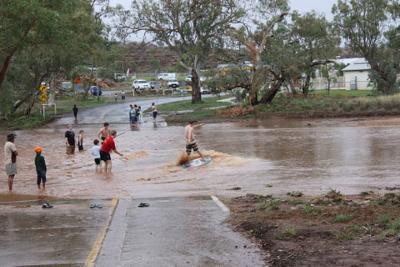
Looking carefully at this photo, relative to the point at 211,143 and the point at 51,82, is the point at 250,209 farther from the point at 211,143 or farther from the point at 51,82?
the point at 51,82

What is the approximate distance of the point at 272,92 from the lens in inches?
2057

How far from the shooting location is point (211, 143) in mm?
31922

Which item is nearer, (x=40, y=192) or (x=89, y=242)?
(x=89, y=242)

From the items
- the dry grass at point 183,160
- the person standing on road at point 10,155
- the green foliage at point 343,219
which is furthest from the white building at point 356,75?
the green foliage at point 343,219

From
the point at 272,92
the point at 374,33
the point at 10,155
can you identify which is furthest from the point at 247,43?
the point at 10,155

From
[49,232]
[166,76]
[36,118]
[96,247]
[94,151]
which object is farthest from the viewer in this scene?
[166,76]

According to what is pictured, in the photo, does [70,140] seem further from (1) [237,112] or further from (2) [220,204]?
(1) [237,112]

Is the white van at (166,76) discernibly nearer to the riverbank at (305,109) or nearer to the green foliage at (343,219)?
the riverbank at (305,109)

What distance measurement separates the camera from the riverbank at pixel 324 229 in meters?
7.59

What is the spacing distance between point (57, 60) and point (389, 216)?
47340mm

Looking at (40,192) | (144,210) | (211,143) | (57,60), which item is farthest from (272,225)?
(57,60)

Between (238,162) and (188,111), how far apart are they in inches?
1338

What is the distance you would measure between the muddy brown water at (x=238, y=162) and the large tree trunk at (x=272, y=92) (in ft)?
31.6

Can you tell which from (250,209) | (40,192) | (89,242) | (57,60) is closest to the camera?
(89,242)
